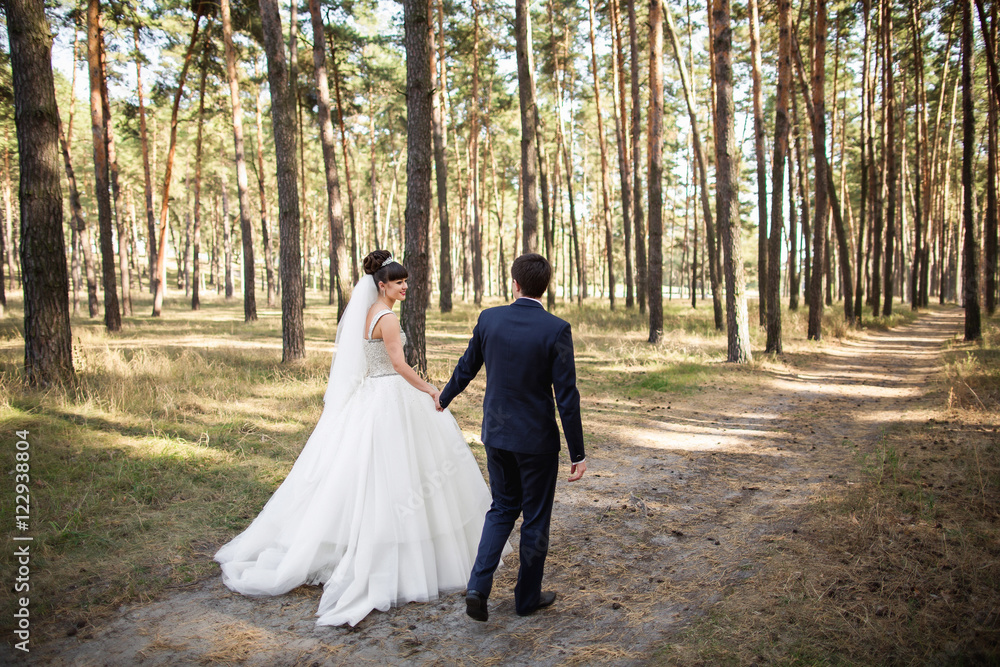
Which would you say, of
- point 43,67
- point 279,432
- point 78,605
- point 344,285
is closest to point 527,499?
point 78,605

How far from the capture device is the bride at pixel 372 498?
145 inches

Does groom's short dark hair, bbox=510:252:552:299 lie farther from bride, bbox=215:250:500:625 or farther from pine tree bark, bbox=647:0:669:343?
pine tree bark, bbox=647:0:669:343

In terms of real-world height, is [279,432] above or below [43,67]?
below

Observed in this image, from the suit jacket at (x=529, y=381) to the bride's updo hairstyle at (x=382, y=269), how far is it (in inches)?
44.9

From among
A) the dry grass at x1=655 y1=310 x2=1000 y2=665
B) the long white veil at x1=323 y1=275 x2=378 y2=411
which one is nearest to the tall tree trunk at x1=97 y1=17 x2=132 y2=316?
the long white veil at x1=323 y1=275 x2=378 y2=411

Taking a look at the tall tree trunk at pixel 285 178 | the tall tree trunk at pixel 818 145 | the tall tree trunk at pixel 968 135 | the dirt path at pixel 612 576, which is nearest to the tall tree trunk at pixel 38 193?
the tall tree trunk at pixel 285 178

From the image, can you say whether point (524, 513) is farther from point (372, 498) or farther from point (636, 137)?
point (636, 137)

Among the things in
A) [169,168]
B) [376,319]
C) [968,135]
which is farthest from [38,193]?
[968,135]

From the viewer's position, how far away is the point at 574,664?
3.00 m

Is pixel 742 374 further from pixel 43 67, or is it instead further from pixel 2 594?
pixel 43 67

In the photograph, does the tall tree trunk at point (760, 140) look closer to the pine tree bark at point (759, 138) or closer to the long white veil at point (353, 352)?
the pine tree bark at point (759, 138)

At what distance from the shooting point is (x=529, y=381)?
3.31 metres

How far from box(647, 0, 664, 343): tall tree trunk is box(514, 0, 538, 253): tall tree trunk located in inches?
163

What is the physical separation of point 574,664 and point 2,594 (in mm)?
3773
